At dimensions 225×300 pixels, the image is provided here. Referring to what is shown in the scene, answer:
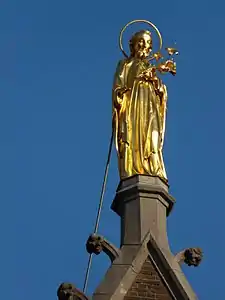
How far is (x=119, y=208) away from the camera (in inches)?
893

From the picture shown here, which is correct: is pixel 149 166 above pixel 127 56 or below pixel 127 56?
below

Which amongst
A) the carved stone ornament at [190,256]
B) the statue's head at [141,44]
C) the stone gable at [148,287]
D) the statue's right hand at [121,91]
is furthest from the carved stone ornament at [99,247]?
the statue's head at [141,44]

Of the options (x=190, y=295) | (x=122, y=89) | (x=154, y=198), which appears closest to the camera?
(x=190, y=295)

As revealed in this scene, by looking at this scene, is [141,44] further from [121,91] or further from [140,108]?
[140,108]

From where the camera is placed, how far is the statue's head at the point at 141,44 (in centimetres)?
2472

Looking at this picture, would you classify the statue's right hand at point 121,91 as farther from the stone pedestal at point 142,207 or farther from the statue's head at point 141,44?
the stone pedestal at point 142,207

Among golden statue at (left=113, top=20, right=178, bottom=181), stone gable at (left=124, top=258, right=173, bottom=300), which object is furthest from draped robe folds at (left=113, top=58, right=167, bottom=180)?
stone gable at (left=124, top=258, right=173, bottom=300)

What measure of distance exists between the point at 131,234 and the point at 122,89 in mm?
3058

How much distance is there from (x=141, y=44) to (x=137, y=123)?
1.87 meters

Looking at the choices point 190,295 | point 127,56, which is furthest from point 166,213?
point 127,56

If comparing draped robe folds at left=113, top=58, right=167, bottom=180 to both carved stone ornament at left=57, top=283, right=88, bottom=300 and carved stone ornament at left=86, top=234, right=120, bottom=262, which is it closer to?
carved stone ornament at left=86, top=234, right=120, bottom=262

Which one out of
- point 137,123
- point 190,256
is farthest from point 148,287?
point 137,123

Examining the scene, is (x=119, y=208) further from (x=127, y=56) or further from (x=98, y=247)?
(x=127, y=56)

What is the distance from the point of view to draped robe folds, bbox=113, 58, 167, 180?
23047mm
